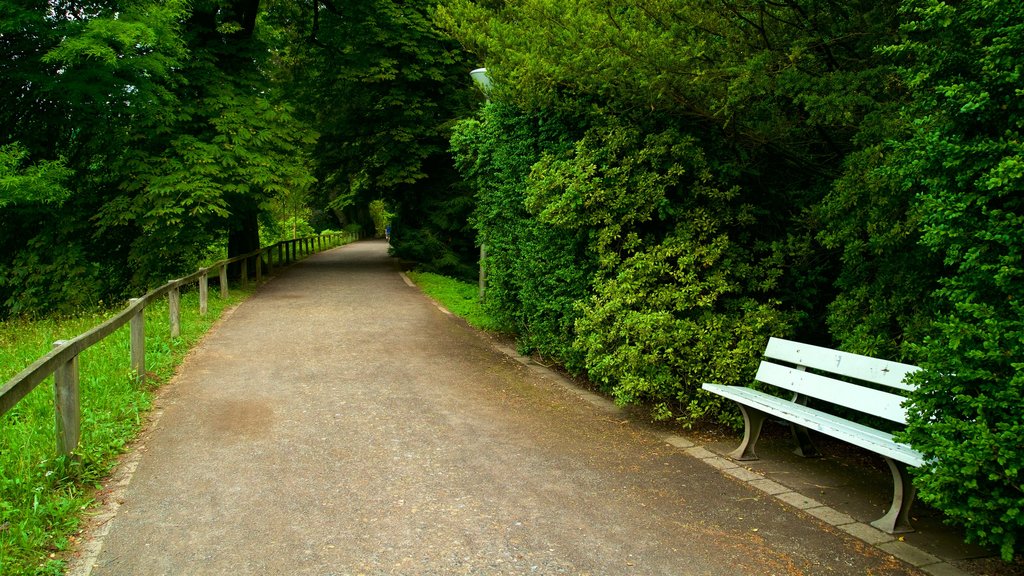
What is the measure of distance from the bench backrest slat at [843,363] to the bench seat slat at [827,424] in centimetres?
34

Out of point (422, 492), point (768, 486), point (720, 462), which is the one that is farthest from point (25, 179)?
point (768, 486)

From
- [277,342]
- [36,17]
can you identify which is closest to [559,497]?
[277,342]

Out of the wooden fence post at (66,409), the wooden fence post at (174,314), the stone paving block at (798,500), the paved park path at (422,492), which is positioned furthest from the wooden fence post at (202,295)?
the stone paving block at (798,500)

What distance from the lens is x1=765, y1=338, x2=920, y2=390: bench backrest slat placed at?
4.55 metres

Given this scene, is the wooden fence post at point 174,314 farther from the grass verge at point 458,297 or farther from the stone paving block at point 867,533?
the stone paving block at point 867,533

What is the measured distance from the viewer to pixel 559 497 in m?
4.77

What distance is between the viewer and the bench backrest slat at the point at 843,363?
14.9 feet

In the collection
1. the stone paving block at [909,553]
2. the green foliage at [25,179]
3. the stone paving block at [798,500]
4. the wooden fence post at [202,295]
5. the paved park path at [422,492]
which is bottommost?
the paved park path at [422,492]

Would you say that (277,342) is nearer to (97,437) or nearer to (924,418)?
(97,437)

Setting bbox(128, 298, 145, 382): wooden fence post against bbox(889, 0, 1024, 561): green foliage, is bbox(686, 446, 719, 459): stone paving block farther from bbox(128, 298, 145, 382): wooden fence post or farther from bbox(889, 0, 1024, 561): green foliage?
bbox(128, 298, 145, 382): wooden fence post

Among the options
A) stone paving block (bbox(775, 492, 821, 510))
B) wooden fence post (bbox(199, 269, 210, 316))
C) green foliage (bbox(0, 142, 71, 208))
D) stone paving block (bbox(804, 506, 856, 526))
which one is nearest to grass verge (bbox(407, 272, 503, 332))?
wooden fence post (bbox(199, 269, 210, 316))

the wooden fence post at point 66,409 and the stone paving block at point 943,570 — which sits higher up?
the wooden fence post at point 66,409

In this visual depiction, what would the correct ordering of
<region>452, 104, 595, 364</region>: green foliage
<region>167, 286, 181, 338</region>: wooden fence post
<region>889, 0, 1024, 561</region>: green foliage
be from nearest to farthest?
<region>889, 0, 1024, 561</region>: green foliage → <region>452, 104, 595, 364</region>: green foliage → <region>167, 286, 181, 338</region>: wooden fence post

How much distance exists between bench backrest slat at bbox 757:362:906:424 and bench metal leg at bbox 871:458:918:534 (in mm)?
309
